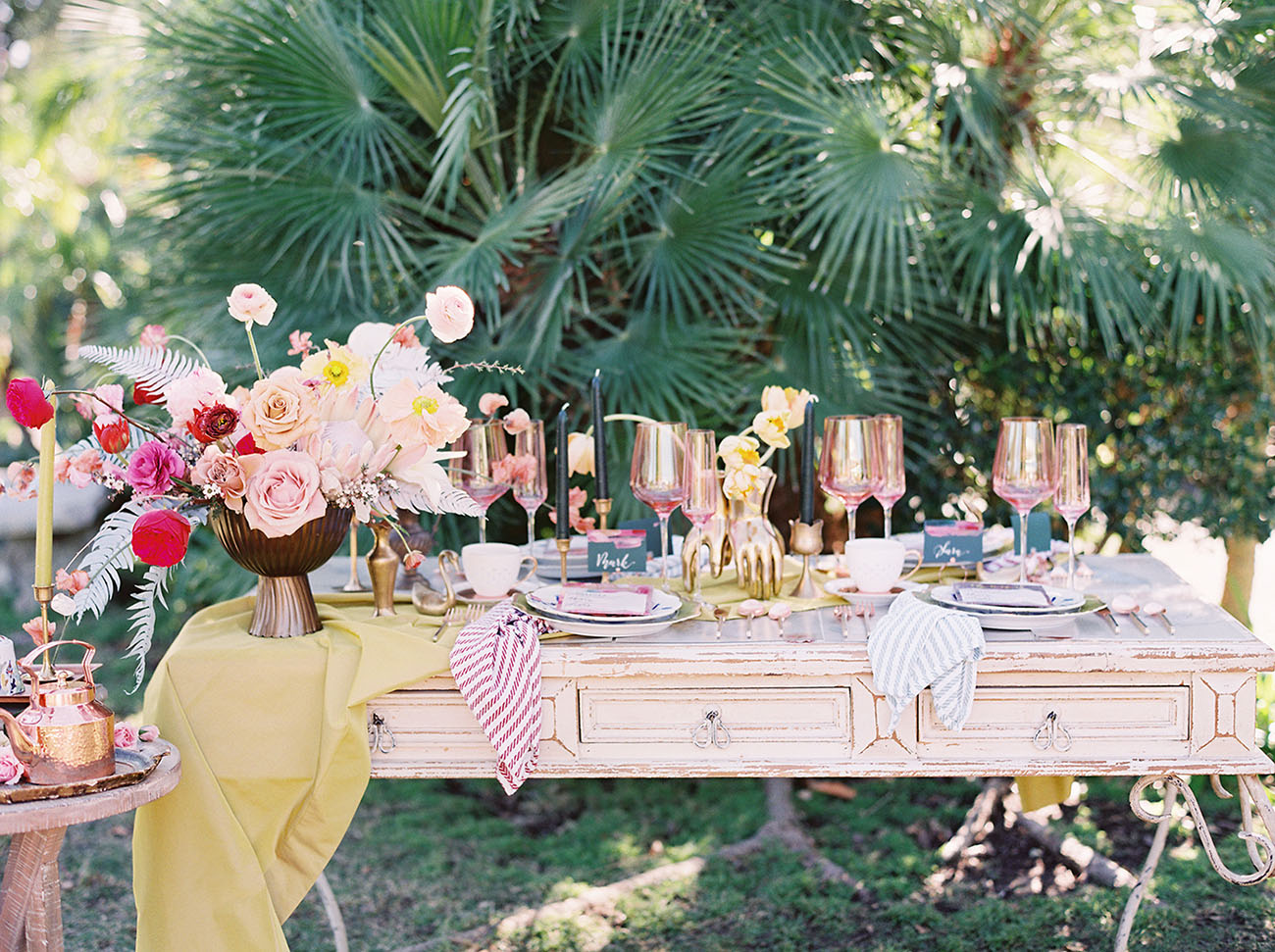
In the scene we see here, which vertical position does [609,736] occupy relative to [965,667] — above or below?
below

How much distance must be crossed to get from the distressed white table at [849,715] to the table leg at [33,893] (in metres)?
0.47

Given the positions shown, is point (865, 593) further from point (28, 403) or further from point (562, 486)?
point (28, 403)

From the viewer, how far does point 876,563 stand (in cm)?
214

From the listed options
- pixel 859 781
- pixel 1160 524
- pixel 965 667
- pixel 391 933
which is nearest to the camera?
pixel 965 667

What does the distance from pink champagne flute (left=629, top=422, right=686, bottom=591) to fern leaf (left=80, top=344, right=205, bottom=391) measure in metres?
0.75

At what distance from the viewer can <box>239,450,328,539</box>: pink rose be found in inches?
69.4

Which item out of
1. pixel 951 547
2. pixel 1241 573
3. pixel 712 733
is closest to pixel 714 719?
pixel 712 733

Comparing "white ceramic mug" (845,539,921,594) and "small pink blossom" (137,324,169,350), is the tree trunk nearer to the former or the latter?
"white ceramic mug" (845,539,921,594)

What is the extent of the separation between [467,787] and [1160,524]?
7.31ft

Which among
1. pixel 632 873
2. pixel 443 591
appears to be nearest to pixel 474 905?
pixel 632 873

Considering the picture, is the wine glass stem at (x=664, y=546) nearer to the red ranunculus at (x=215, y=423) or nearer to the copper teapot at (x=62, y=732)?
the red ranunculus at (x=215, y=423)

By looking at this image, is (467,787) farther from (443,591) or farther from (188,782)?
(188,782)

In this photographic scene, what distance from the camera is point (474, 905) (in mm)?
2945

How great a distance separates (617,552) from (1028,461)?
2.43 feet
